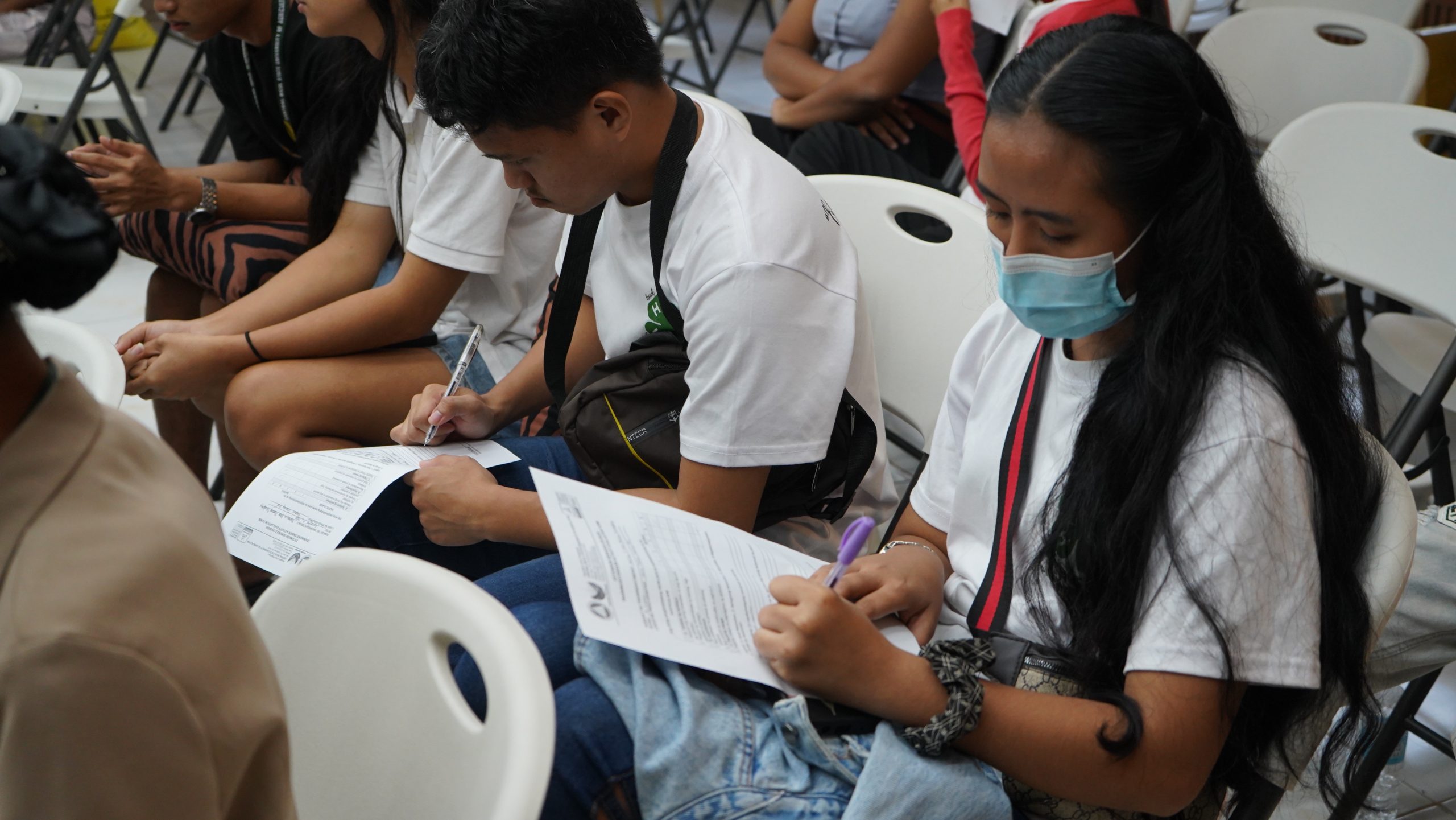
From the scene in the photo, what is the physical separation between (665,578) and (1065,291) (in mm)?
426

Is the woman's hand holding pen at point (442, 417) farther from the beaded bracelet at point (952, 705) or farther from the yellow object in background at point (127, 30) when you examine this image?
the yellow object in background at point (127, 30)

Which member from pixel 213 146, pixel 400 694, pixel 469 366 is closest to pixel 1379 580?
pixel 400 694

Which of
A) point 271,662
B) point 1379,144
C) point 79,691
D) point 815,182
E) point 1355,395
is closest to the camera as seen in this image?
point 79,691

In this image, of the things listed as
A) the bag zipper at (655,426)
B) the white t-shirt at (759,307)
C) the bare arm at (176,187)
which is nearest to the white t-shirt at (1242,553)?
the white t-shirt at (759,307)

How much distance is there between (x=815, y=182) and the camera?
5.41ft

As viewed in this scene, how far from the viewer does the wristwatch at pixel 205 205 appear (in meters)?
2.04

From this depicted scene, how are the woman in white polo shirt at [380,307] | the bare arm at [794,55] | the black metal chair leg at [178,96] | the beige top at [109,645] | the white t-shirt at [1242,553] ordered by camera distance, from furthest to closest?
1. the black metal chair leg at [178,96]
2. the bare arm at [794,55]
3. the woman in white polo shirt at [380,307]
4. the white t-shirt at [1242,553]
5. the beige top at [109,645]

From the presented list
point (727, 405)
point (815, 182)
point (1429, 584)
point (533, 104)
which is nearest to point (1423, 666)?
point (1429, 584)

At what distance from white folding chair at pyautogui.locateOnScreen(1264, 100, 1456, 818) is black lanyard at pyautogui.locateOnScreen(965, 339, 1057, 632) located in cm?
87

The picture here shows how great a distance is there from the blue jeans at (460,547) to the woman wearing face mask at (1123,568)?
1.63ft

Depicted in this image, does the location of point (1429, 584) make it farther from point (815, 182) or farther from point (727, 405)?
point (815, 182)

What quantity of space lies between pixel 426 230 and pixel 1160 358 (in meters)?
1.13

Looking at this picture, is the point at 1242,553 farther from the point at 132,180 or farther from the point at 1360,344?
the point at 132,180

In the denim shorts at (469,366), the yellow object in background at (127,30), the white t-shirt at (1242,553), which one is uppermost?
the white t-shirt at (1242,553)
